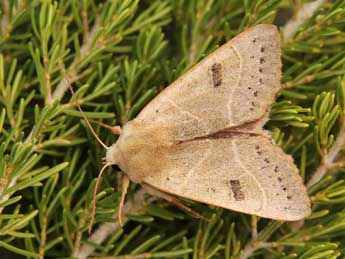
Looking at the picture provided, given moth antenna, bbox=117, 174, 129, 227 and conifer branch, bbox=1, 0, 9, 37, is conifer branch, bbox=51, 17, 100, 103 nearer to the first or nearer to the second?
conifer branch, bbox=1, 0, 9, 37

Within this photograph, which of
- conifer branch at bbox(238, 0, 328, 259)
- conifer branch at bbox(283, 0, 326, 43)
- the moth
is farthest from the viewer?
conifer branch at bbox(283, 0, 326, 43)

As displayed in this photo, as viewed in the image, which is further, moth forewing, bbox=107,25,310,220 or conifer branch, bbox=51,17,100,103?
conifer branch, bbox=51,17,100,103

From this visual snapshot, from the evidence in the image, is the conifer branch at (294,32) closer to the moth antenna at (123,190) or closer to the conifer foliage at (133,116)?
the conifer foliage at (133,116)

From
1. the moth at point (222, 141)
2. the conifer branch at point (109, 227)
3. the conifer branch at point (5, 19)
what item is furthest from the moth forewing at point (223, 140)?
the conifer branch at point (5, 19)

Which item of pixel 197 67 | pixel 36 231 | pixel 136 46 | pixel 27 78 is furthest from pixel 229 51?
pixel 36 231

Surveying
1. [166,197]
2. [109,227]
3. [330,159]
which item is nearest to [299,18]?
[330,159]

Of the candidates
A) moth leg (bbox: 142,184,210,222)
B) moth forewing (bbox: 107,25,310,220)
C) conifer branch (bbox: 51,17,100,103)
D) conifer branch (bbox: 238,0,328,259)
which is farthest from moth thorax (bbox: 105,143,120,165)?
conifer branch (bbox: 238,0,328,259)

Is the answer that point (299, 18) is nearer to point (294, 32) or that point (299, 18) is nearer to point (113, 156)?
point (294, 32)
